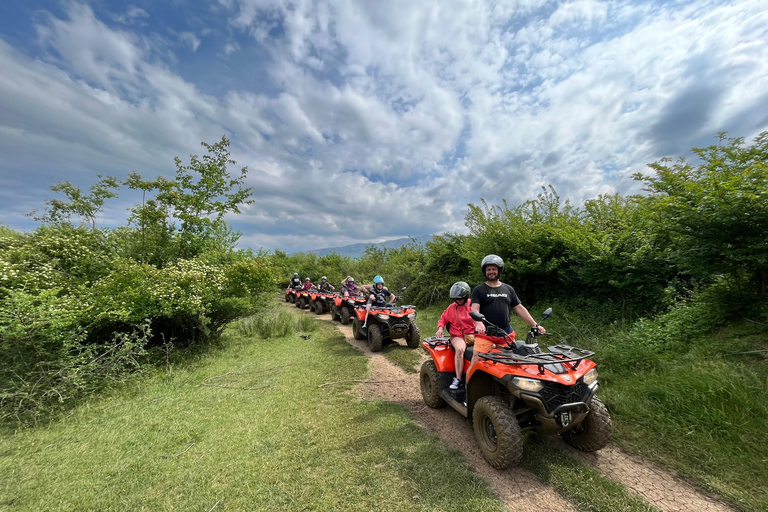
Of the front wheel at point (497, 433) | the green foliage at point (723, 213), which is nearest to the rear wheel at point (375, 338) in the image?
the front wheel at point (497, 433)

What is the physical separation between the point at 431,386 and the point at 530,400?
5.45ft

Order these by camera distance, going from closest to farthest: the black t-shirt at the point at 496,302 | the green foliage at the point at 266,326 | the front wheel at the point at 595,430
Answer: the front wheel at the point at 595,430
the black t-shirt at the point at 496,302
the green foliage at the point at 266,326

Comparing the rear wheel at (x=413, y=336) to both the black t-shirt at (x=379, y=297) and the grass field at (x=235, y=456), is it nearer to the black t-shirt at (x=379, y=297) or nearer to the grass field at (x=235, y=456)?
the black t-shirt at (x=379, y=297)

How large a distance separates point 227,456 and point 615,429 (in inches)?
161

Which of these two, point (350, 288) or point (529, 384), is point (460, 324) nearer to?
point (529, 384)

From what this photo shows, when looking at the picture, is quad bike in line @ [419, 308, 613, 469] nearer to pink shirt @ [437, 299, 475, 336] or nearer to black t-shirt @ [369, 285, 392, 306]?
pink shirt @ [437, 299, 475, 336]

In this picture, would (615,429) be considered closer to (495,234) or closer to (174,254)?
(495,234)

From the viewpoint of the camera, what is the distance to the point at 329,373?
18.1 ft

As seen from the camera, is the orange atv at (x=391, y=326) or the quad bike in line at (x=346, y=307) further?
the quad bike in line at (x=346, y=307)

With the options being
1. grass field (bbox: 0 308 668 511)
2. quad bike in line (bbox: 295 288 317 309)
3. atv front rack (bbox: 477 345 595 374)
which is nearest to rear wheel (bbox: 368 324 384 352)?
grass field (bbox: 0 308 668 511)

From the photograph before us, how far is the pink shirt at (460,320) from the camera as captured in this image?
11.8 ft

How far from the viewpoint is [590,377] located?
262 centimetres

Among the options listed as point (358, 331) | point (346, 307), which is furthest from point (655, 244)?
point (346, 307)

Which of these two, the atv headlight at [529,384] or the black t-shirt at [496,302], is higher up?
the black t-shirt at [496,302]
